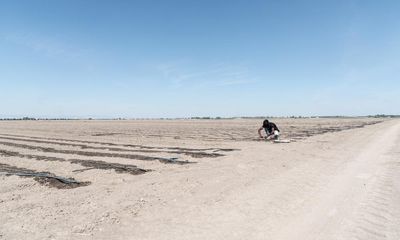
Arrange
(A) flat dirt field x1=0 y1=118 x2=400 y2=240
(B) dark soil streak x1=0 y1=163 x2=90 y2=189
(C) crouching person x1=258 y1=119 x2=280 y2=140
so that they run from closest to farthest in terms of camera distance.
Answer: (A) flat dirt field x1=0 y1=118 x2=400 y2=240 < (B) dark soil streak x1=0 y1=163 x2=90 y2=189 < (C) crouching person x1=258 y1=119 x2=280 y2=140

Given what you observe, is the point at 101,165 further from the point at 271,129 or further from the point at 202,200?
the point at 271,129

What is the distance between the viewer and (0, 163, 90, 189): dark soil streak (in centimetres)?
1019

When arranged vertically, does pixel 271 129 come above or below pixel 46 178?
above

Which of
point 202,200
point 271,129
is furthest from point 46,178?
point 271,129

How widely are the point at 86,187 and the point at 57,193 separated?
897mm

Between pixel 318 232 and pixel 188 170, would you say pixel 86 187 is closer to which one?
pixel 188 170

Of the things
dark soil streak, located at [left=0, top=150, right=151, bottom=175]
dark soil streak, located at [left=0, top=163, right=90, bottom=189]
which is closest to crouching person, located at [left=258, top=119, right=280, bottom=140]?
dark soil streak, located at [left=0, top=150, right=151, bottom=175]

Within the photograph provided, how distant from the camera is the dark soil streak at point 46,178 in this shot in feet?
33.4

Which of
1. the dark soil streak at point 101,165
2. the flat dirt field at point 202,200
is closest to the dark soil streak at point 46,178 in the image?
the flat dirt field at point 202,200

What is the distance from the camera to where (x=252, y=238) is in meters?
5.66

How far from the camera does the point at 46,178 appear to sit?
36.6 feet

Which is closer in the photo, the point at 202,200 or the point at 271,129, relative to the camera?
the point at 202,200

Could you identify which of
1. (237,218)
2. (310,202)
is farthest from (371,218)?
(237,218)

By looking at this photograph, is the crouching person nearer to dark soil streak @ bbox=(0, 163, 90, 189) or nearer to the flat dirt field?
the flat dirt field
